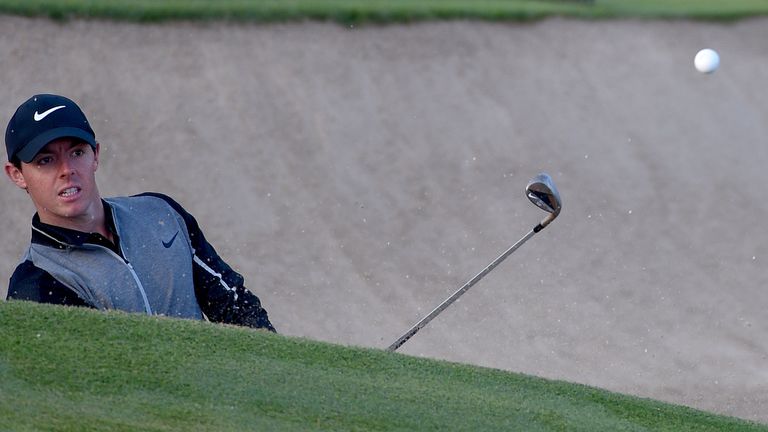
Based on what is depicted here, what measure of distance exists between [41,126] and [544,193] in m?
2.25

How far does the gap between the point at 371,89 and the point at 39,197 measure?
21.9 ft

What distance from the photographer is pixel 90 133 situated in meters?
4.22

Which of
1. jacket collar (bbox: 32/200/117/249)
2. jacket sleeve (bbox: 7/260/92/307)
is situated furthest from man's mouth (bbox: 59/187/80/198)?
jacket sleeve (bbox: 7/260/92/307)

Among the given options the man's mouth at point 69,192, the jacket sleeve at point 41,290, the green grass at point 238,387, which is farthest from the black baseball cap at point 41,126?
the green grass at point 238,387

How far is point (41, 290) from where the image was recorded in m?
3.93

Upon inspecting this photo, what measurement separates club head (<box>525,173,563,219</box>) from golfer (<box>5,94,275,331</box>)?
167 cm

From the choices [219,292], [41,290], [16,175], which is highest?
[16,175]

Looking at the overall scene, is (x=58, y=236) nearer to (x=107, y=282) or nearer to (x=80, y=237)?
(x=80, y=237)

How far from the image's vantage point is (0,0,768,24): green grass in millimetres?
10188

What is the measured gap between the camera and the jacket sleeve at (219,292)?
14.4 feet

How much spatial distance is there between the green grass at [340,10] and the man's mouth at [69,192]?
643 centimetres

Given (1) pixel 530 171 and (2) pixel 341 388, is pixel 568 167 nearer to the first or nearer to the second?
(1) pixel 530 171

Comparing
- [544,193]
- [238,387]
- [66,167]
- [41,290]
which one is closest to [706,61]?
[544,193]

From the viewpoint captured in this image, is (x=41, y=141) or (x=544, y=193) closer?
(x=41, y=141)
